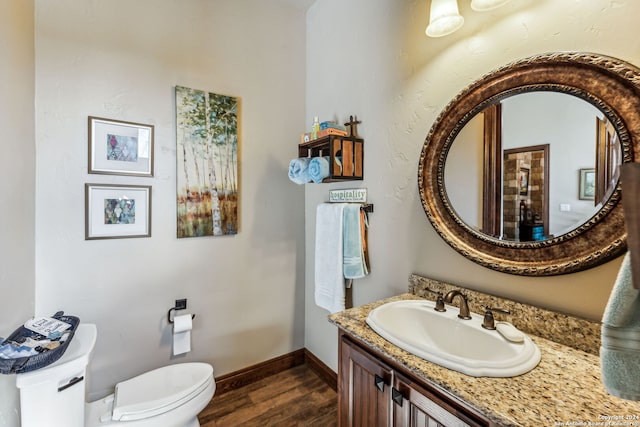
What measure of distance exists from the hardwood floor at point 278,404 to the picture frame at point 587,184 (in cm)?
177

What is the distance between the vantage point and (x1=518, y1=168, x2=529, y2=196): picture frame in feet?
3.50

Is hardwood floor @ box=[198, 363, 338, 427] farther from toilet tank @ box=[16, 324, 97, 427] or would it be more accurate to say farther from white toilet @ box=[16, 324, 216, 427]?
toilet tank @ box=[16, 324, 97, 427]

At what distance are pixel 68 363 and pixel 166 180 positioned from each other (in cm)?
104

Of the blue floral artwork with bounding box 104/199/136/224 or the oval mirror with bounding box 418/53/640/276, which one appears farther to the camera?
the blue floral artwork with bounding box 104/199/136/224

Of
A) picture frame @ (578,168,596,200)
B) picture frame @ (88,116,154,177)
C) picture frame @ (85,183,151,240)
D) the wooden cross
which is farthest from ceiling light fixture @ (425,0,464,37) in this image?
picture frame @ (85,183,151,240)

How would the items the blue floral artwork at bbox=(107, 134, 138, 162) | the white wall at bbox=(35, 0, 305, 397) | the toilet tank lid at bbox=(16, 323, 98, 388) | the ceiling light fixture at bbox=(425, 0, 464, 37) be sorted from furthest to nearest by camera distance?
the blue floral artwork at bbox=(107, 134, 138, 162)
the white wall at bbox=(35, 0, 305, 397)
the ceiling light fixture at bbox=(425, 0, 464, 37)
the toilet tank lid at bbox=(16, 323, 98, 388)

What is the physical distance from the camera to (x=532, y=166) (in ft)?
3.46

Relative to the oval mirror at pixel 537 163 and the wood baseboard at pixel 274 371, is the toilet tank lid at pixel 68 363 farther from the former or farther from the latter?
the oval mirror at pixel 537 163

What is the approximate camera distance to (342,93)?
1.91 meters

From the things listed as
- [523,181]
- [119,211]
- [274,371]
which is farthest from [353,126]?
[274,371]

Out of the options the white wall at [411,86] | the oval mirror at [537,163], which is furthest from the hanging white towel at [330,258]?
the oval mirror at [537,163]

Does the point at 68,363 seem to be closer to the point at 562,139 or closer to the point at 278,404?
the point at 278,404

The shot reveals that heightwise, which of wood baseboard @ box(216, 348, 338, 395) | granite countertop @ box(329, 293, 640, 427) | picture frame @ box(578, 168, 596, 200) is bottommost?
wood baseboard @ box(216, 348, 338, 395)

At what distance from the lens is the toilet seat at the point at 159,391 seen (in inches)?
49.8
